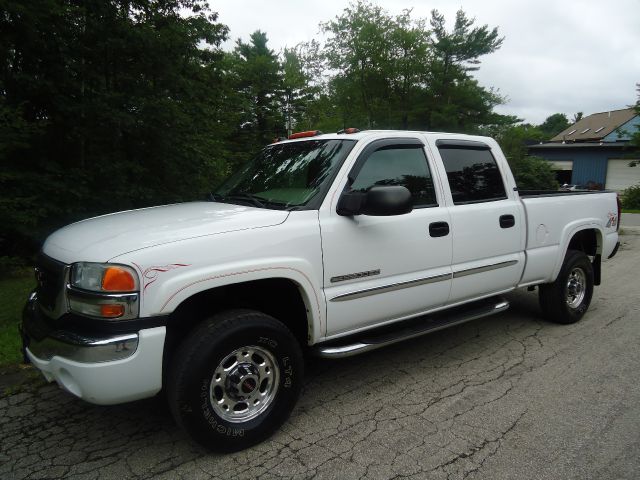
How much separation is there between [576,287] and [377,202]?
353 centimetres

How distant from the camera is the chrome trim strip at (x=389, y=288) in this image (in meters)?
3.25

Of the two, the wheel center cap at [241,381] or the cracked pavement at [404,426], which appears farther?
the wheel center cap at [241,381]

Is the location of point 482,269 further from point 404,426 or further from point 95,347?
point 95,347

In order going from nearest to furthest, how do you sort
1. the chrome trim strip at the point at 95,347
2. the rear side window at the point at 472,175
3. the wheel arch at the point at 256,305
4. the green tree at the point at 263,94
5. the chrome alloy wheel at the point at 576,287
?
the chrome trim strip at the point at 95,347 < the wheel arch at the point at 256,305 < the rear side window at the point at 472,175 < the chrome alloy wheel at the point at 576,287 < the green tree at the point at 263,94

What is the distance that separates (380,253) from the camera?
3.41m

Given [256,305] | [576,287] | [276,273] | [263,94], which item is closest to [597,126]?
[263,94]

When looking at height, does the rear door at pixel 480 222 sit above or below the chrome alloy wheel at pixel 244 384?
above

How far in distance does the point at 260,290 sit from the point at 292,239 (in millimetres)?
455

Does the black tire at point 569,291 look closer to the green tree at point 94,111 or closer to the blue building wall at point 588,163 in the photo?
the green tree at point 94,111

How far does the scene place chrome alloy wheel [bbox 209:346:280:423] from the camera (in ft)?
9.16

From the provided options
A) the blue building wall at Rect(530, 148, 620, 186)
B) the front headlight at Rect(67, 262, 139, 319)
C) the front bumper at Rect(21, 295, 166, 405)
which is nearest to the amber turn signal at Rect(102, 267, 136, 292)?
the front headlight at Rect(67, 262, 139, 319)

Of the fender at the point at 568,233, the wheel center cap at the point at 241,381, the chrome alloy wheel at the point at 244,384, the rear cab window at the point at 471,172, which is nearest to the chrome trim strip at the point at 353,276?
the chrome alloy wheel at the point at 244,384

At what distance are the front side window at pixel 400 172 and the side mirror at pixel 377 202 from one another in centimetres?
28

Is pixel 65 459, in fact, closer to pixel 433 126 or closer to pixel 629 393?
pixel 629 393
